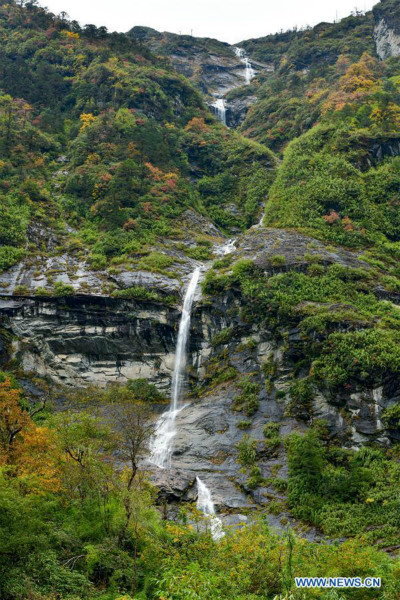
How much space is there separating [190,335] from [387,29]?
79.6m

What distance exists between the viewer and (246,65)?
394ft

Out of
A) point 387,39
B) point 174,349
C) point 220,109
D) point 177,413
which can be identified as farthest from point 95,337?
point 387,39

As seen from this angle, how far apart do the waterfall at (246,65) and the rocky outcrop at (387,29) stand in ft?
96.0

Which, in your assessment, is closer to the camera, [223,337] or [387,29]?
[223,337]

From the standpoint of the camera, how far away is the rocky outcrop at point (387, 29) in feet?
295

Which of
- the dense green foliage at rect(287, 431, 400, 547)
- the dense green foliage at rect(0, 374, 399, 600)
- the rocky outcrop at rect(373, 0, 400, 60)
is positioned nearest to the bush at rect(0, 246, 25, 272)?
the dense green foliage at rect(0, 374, 399, 600)

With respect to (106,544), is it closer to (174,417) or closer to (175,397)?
(174,417)

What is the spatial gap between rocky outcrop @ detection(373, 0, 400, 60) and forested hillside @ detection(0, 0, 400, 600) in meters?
11.4

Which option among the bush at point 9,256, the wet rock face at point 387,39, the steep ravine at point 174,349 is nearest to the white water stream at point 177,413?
the steep ravine at point 174,349

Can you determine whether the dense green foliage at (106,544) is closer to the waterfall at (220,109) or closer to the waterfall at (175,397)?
the waterfall at (175,397)

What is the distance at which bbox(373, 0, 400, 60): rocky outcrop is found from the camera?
8988cm

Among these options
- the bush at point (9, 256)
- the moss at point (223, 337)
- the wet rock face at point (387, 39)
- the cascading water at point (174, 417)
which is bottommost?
the cascading water at point (174, 417)

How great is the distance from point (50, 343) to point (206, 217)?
2687 centimetres

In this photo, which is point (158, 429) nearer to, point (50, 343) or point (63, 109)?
point (50, 343)
